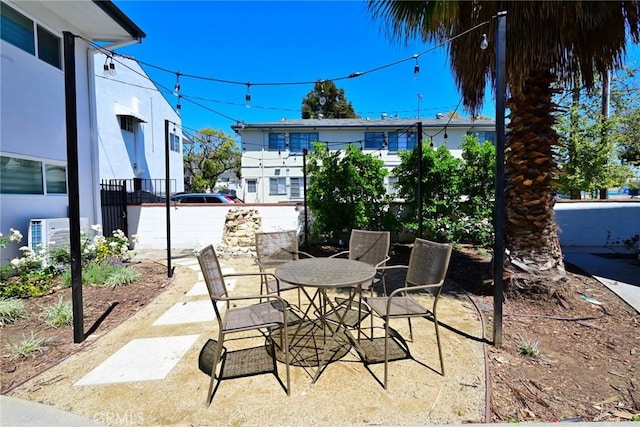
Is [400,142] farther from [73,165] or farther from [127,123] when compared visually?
[73,165]

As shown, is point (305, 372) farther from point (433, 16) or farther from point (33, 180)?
point (33, 180)

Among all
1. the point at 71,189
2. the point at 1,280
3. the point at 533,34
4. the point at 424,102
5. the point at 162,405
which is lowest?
the point at 162,405

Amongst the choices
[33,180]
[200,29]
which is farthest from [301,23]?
[33,180]

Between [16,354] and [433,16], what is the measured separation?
5969mm

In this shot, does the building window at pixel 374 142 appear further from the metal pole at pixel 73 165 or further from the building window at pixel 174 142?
the metal pole at pixel 73 165

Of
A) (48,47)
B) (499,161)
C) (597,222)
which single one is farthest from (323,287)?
(597,222)

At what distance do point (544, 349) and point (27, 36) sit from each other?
9.12m

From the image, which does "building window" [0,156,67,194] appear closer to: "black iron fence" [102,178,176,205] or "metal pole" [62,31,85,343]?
"black iron fence" [102,178,176,205]

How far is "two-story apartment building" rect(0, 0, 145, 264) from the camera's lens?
202 inches

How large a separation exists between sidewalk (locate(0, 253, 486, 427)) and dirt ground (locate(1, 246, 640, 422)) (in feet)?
0.66

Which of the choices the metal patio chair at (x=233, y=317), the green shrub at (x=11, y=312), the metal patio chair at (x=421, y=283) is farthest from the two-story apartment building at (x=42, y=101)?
the metal patio chair at (x=421, y=283)

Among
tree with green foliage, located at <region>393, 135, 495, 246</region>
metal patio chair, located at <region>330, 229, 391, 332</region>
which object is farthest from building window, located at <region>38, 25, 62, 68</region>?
tree with green foliage, located at <region>393, 135, 495, 246</region>

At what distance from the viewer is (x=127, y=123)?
43.6 ft

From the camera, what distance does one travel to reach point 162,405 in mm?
2227
